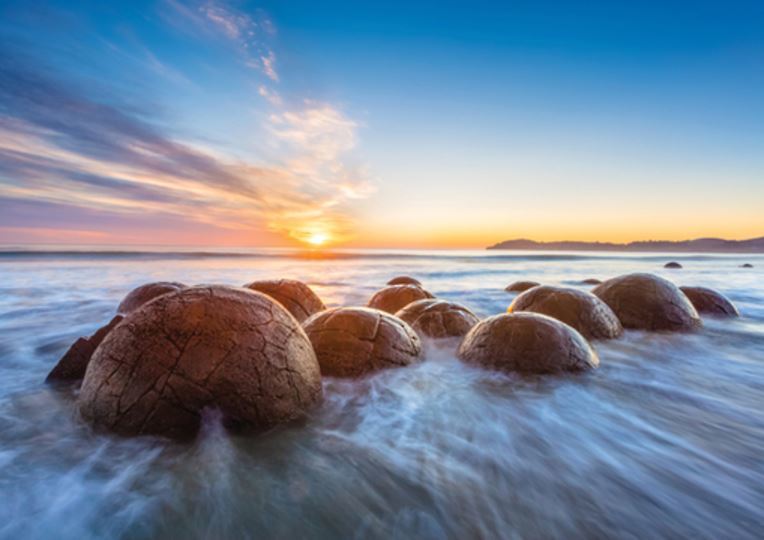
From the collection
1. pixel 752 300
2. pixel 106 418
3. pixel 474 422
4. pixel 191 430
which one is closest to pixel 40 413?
pixel 106 418

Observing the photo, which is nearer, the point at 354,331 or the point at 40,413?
the point at 40,413

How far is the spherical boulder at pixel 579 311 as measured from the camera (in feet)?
18.1

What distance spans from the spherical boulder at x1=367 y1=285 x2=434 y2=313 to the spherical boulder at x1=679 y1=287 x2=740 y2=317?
5334 mm

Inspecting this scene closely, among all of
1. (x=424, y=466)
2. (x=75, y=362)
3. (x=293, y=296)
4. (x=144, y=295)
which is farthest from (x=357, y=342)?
(x=144, y=295)

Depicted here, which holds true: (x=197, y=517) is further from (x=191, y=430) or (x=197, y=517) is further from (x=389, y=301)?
(x=389, y=301)

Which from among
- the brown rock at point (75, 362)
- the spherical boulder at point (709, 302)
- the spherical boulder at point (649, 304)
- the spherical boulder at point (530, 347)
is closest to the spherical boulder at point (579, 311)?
the spherical boulder at point (649, 304)

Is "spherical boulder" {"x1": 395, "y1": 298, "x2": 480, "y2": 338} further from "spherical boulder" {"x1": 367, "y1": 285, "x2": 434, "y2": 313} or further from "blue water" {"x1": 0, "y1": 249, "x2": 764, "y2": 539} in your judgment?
"spherical boulder" {"x1": 367, "y1": 285, "x2": 434, "y2": 313}

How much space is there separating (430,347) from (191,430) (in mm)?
3008

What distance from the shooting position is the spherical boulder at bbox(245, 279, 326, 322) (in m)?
5.83

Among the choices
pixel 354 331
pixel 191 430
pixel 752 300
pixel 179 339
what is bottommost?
pixel 752 300

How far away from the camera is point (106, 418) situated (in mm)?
2699

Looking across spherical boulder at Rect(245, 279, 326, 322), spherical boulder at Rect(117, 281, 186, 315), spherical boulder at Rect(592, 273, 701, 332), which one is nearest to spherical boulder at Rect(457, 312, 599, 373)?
spherical boulder at Rect(592, 273, 701, 332)

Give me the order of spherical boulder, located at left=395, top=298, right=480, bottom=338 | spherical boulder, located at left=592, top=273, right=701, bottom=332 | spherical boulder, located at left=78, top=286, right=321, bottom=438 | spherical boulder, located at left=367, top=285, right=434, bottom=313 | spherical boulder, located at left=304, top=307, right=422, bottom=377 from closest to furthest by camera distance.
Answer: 1. spherical boulder, located at left=78, top=286, right=321, bottom=438
2. spherical boulder, located at left=304, top=307, right=422, bottom=377
3. spherical boulder, located at left=395, top=298, right=480, bottom=338
4. spherical boulder, located at left=592, top=273, right=701, bottom=332
5. spherical boulder, located at left=367, top=285, right=434, bottom=313

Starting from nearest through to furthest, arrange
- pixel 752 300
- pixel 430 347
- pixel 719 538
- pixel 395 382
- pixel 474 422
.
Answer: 1. pixel 719 538
2. pixel 474 422
3. pixel 395 382
4. pixel 430 347
5. pixel 752 300
